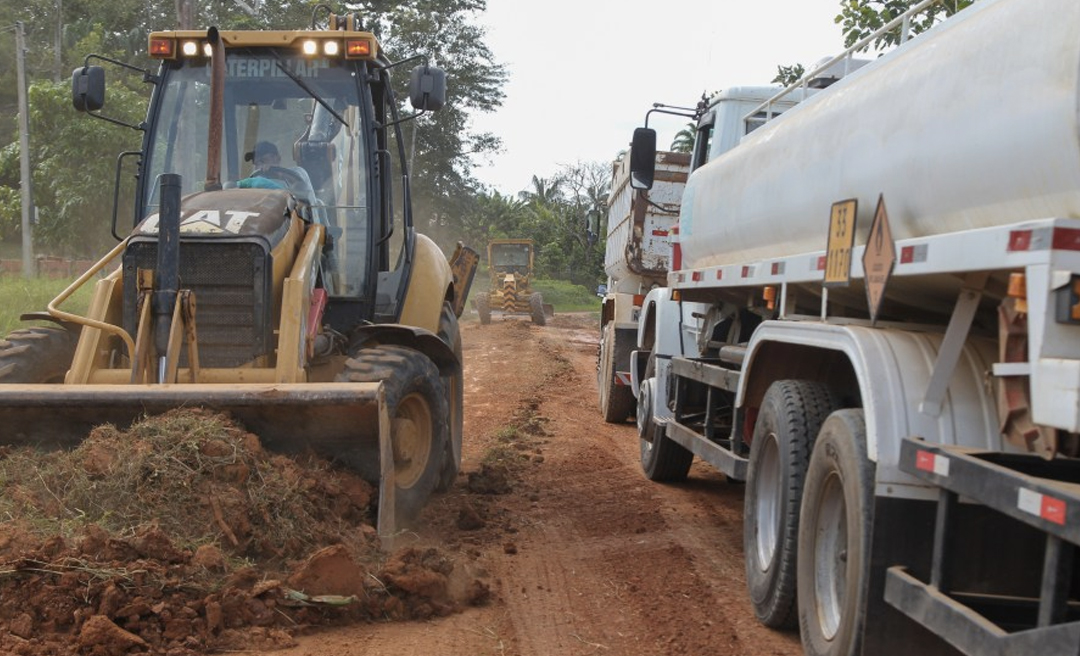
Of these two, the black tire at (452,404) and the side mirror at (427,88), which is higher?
the side mirror at (427,88)

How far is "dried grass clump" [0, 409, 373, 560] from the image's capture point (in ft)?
16.7

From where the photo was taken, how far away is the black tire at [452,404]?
8.12 metres

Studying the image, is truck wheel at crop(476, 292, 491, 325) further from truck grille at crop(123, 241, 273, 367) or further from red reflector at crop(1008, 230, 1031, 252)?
red reflector at crop(1008, 230, 1031, 252)

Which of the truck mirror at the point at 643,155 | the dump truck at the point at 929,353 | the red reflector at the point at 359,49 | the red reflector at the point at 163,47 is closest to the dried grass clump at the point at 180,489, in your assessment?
the dump truck at the point at 929,353

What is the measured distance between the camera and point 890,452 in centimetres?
399

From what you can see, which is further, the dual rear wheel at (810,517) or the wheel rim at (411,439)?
the wheel rim at (411,439)

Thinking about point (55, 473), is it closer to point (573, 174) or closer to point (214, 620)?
point (214, 620)

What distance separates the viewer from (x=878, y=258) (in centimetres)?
445

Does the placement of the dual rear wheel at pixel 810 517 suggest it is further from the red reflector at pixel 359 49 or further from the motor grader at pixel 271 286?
the red reflector at pixel 359 49

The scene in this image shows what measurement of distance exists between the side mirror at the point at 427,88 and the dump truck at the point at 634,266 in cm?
589

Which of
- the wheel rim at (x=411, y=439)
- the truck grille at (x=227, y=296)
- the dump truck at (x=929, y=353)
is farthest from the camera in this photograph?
the wheel rim at (x=411, y=439)

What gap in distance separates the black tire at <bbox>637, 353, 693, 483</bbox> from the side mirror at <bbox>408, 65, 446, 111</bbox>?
3.19 meters

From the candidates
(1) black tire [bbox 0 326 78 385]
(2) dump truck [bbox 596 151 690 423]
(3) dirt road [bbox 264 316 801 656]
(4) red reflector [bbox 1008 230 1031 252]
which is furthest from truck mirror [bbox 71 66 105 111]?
(2) dump truck [bbox 596 151 690 423]

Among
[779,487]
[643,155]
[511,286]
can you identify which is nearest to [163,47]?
[643,155]
